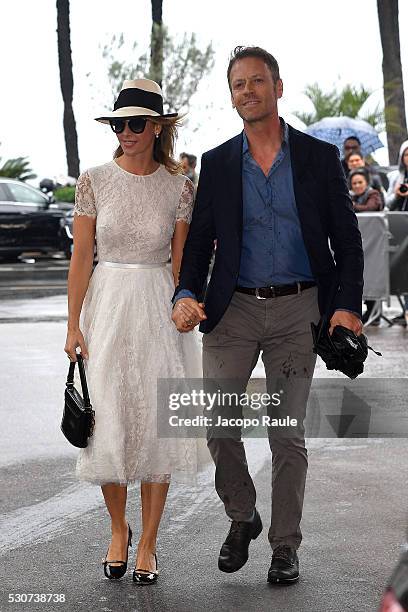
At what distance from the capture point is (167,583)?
217 inches

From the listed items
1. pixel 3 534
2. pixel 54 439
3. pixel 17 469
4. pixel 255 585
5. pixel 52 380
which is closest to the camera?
pixel 255 585

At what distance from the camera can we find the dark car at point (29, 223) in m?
28.5

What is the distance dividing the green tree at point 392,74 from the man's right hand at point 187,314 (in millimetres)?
27858

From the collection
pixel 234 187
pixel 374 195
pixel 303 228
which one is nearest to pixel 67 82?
pixel 374 195

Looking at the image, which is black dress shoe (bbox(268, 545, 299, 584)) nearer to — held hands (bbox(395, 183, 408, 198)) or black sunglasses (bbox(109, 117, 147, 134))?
black sunglasses (bbox(109, 117, 147, 134))

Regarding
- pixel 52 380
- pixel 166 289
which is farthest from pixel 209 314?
pixel 52 380

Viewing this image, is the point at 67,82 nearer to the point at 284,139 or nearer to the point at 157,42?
the point at 157,42

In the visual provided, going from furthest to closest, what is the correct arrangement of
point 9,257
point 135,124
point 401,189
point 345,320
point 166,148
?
point 9,257 → point 401,189 → point 166,148 → point 135,124 → point 345,320

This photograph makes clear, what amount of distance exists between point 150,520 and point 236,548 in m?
0.36

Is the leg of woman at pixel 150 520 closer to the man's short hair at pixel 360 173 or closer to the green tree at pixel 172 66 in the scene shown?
the man's short hair at pixel 360 173

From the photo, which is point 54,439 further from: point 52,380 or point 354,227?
point 354,227

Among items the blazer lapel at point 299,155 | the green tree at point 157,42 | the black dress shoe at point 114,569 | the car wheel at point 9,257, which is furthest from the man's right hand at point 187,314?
the green tree at point 157,42

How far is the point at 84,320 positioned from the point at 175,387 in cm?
46

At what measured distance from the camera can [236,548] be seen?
5.58m
